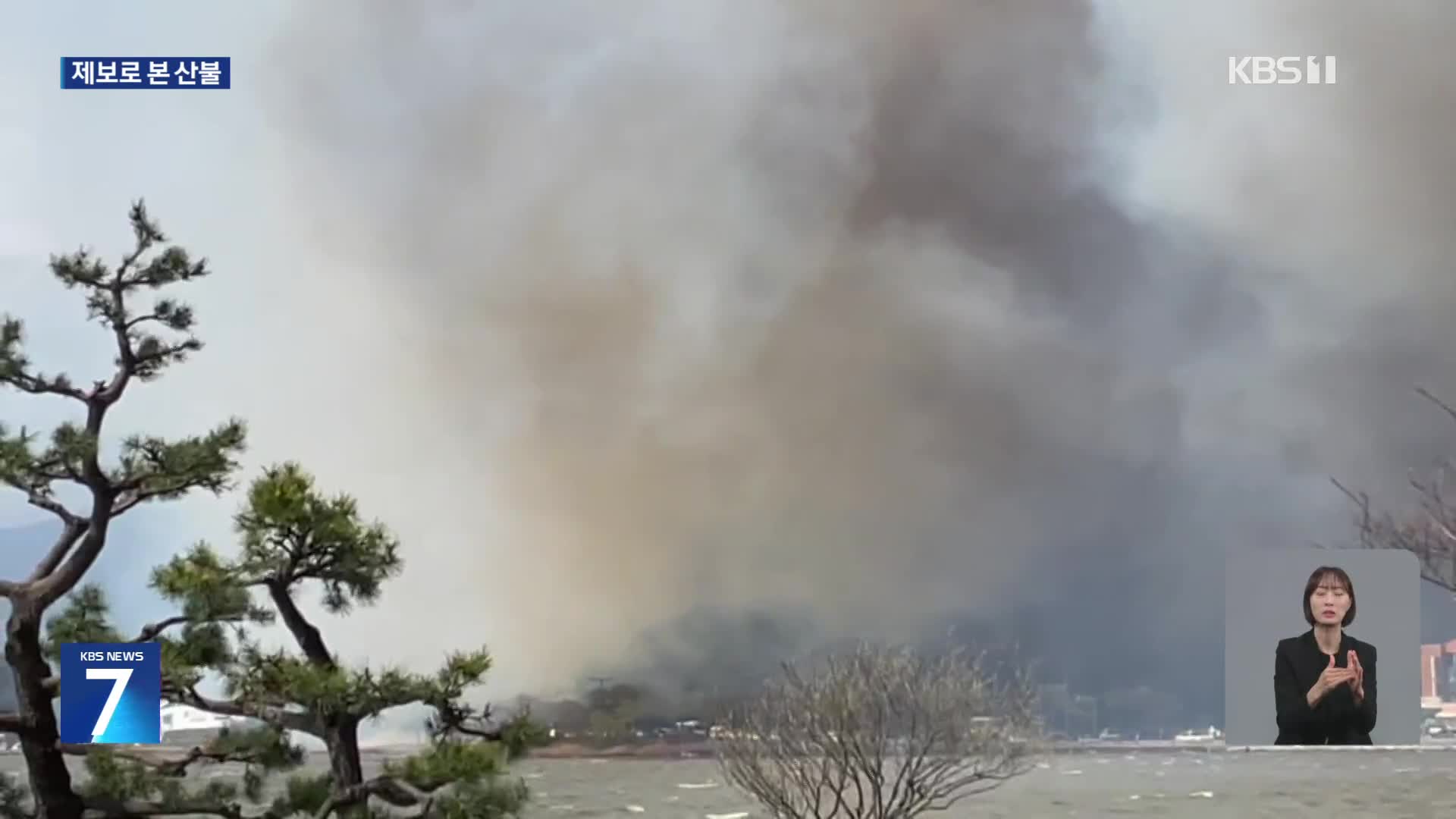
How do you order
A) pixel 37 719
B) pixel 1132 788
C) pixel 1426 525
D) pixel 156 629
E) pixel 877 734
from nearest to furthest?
pixel 156 629 < pixel 37 719 < pixel 877 734 < pixel 1132 788 < pixel 1426 525

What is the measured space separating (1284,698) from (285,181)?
3.42 metres

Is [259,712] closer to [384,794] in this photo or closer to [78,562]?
[384,794]

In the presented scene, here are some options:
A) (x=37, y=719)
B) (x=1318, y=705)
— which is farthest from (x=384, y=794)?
(x=1318, y=705)

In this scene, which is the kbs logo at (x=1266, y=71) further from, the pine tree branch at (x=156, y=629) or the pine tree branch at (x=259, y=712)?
the pine tree branch at (x=156, y=629)

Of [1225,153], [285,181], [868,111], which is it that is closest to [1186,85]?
[1225,153]

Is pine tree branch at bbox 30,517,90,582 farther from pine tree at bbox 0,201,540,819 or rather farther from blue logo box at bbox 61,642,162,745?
blue logo box at bbox 61,642,162,745

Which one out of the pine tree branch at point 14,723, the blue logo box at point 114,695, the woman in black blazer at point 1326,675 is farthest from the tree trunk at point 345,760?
the woman in black blazer at point 1326,675

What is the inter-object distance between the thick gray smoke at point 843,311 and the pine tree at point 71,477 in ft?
2.31

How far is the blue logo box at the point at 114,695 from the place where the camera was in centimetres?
317

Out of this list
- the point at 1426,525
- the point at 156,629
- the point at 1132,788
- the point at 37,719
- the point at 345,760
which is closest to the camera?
the point at 345,760

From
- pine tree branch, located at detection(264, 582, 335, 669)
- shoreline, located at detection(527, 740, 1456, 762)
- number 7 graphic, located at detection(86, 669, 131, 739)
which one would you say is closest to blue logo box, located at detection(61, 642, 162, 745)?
number 7 graphic, located at detection(86, 669, 131, 739)

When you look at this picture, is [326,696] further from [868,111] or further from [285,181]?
[868,111]
